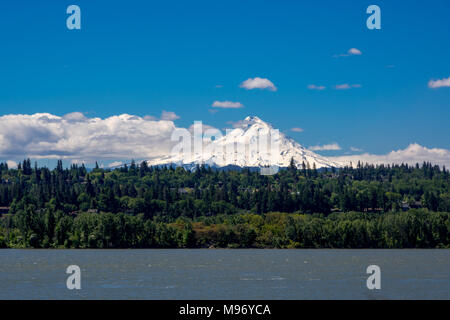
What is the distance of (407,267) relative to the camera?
434 ft

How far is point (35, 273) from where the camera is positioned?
114m

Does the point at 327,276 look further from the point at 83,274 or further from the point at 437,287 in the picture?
the point at 83,274

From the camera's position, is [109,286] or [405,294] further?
[109,286]

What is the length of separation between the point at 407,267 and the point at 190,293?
212 feet
